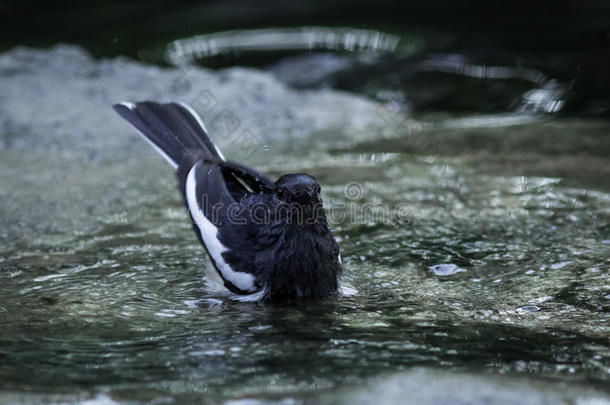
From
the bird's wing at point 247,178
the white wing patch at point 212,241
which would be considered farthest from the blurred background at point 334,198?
the bird's wing at point 247,178

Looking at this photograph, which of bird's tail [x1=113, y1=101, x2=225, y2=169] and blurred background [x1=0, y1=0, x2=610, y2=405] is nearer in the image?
blurred background [x1=0, y1=0, x2=610, y2=405]

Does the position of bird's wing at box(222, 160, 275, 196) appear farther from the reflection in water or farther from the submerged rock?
the reflection in water

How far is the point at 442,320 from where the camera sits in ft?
11.9

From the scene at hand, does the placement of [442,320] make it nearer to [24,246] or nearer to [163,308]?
[163,308]

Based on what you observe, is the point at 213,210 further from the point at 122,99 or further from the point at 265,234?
the point at 122,99

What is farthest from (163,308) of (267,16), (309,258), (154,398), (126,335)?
(267,16)

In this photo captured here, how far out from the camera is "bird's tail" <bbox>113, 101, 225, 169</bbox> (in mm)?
5137

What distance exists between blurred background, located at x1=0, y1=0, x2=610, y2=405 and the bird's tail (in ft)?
1.74

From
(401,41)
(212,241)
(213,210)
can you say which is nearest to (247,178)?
(213,210)

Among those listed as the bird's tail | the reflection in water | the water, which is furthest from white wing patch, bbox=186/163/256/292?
the reflection in water

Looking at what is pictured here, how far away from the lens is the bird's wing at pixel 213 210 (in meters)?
4.18

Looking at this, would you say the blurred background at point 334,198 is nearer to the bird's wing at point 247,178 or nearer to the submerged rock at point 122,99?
the submerged rock at point 122,99

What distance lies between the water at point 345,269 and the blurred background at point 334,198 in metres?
0.02

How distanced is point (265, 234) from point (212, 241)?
326mm
